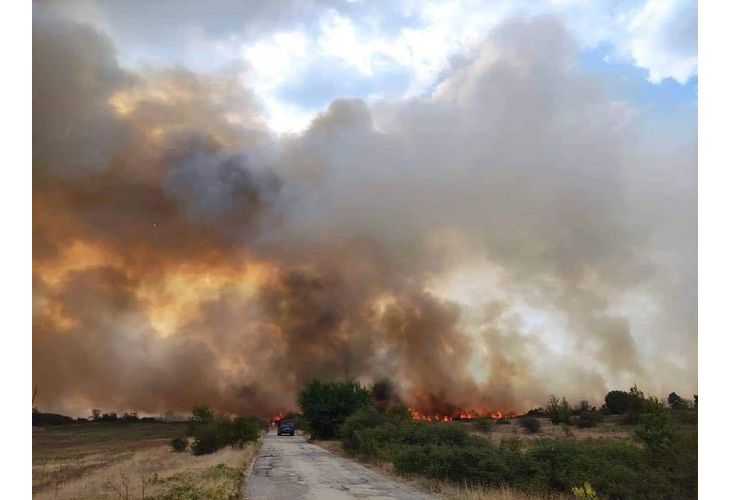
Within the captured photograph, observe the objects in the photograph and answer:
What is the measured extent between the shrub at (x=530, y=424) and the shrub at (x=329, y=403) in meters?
24.6

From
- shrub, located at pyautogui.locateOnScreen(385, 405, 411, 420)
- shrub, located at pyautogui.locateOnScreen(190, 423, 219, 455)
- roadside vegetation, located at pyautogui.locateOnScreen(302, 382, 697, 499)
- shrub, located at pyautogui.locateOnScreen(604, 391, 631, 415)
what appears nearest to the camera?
roadside vegetation, located at pyautogui.locateOnScreen(302, 382, 697, 499)

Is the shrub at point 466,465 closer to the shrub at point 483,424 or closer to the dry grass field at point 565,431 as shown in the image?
the dry grass field at point 565,431

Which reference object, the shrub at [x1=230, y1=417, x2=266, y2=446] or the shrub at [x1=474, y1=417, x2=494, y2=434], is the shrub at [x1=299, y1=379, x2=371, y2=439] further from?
the shrub at [x1=474, y1=417, x2=494, y2=434]

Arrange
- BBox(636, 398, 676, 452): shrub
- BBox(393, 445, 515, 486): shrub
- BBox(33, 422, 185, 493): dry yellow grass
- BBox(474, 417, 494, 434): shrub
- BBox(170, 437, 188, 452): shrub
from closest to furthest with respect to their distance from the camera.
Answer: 1. BBox(636, 398, 676, 452): shrub
2. BBox(393, 445, 515, 486): shrub
3. BBox(33, 422, 185, 493): dry yellow grass
4. BBox(170, 437, 188, 452): shrub
5. BBox(474, 417, 494, 434): shrub

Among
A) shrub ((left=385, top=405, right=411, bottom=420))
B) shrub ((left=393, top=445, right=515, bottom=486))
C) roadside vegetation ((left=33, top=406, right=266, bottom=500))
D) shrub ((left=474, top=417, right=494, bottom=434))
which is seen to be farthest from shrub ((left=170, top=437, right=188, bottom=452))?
→ shrub ((left=393, top=445, right=515, bottom=486))

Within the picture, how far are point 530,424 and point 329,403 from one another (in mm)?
29460

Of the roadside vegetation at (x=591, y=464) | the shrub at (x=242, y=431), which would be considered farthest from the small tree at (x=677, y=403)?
the shrub at (x=242, y=431)

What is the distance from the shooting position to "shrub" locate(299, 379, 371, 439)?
62500 millimetres

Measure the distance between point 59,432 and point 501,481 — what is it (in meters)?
85.1

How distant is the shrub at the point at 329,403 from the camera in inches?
2461

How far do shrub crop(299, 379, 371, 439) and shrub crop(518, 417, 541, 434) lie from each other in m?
24.6
